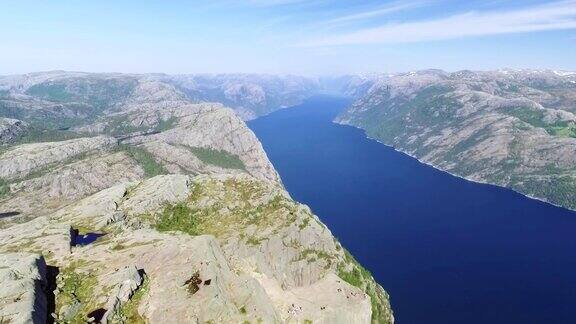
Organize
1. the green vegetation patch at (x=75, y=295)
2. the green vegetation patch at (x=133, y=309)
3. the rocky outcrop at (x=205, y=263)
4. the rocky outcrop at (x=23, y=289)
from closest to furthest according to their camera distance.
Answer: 1. the rocky outcrop at (x=23, y=289)
2. the green vegetation patch at (x=75, y=295)
3. the green vegetation patch at (x=133, y=309)
4. the rocky outcrop at (x=205, y=263)

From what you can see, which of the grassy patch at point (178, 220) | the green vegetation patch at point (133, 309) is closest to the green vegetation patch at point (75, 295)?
the green vegetation patch at point (133, 309)

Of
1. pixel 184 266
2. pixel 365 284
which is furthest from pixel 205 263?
pixel 365 284

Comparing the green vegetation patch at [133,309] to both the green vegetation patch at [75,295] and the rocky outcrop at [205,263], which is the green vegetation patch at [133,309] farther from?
the green vegetation patch at [75,295]

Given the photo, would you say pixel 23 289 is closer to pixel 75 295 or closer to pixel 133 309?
pixel 75 295

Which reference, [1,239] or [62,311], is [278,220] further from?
[1,239]

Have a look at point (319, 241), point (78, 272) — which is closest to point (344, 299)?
point (319, 241)

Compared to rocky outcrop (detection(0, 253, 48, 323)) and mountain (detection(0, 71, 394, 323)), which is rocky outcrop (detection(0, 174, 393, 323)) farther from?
rocky outcrop (detection(0, 253, 48, 323))
